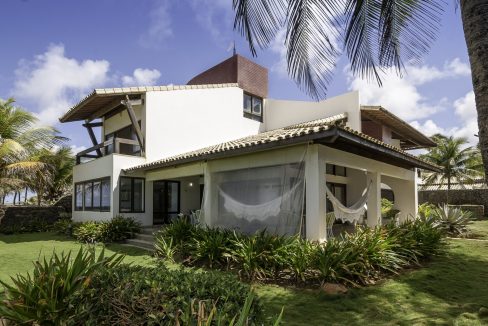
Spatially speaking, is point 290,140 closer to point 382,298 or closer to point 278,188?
point 278,188

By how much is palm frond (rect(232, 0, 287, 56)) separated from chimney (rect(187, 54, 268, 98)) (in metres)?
15.4

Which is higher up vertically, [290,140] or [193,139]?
[193,139]

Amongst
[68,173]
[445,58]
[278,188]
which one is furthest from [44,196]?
[445,58]

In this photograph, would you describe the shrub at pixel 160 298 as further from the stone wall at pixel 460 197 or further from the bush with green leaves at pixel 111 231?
the stone wall at pixel 460 197

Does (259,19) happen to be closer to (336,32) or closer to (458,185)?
(336,32)

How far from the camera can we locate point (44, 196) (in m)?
26.2

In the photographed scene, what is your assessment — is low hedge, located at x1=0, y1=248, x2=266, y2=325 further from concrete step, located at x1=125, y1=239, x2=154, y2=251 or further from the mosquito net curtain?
concrete step, located at x1=125, y1=239, x2=154, y2=251

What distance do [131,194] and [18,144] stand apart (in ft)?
19.3

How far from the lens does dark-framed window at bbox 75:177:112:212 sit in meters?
17.3

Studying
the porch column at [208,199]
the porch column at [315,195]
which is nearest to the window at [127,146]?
the porch column at [208,199]

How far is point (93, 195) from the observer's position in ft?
61.1

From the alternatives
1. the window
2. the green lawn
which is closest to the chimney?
the window

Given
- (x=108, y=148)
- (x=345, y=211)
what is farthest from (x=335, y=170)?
(x=108, y=148)

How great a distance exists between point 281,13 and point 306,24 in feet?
1.27
